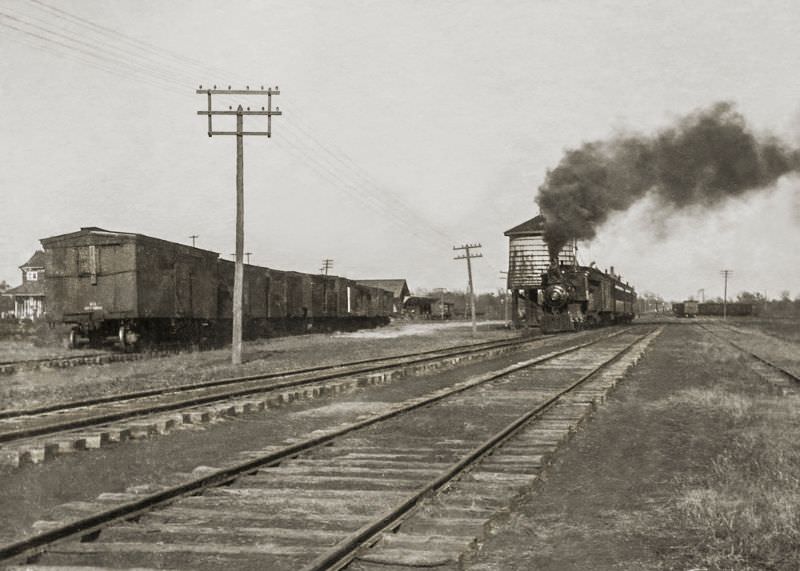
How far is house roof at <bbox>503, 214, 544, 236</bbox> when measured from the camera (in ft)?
180

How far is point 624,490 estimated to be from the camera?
6.79m

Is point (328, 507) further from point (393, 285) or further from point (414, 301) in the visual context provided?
point (414, 301)

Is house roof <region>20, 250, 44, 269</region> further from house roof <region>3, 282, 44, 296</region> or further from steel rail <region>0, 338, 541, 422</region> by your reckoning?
steel rail <region>0, 338, 541, 422</region>

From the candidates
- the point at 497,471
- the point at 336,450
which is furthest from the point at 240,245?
the point at 497,471

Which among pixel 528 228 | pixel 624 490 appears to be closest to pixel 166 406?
pixel 624 490

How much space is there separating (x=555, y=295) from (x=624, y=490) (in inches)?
1297

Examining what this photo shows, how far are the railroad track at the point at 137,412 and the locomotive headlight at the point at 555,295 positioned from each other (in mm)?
22777

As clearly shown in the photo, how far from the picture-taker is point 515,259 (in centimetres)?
5516

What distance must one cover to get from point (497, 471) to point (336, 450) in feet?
6.29

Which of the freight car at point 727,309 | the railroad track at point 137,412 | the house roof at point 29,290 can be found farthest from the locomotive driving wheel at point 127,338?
the freight car at point 727,309

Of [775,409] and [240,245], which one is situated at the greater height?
[240,245]

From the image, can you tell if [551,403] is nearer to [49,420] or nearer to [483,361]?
[49,420]

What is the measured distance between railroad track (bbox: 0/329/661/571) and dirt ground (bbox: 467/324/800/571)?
0.84ft

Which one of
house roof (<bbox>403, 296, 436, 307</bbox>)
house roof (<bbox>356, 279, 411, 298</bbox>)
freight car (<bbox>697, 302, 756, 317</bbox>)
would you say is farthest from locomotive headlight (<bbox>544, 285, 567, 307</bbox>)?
freight car (<bbox>697, 302, 756, 317</bbox>)
